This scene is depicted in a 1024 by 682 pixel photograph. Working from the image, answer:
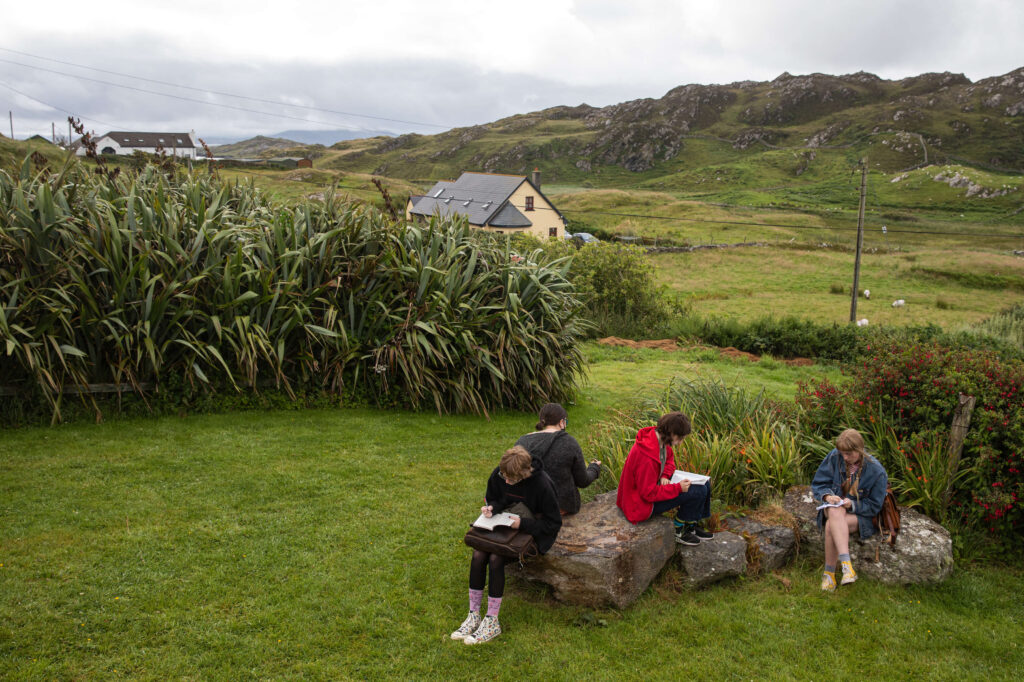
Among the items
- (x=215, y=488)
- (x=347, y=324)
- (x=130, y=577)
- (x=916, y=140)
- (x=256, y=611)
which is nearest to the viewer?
(x=256, y=611)

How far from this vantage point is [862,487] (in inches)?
216

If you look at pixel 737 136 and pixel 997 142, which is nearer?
pixel 997 142

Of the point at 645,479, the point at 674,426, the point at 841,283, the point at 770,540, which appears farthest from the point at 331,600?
the point at 841,283

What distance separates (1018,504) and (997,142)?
472 ft

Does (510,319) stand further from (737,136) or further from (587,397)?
(737,136)

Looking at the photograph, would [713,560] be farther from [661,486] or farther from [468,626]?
[468,626]

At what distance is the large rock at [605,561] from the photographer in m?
4.89

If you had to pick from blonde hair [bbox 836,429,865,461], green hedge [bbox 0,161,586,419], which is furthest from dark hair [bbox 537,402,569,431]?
green hedge [bbox 0,161,586,419]

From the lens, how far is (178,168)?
1142 centimetres

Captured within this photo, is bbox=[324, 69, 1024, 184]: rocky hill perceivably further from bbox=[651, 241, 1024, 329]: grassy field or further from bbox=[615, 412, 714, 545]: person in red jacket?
bbox=[615, 412, 714, 545]: person in red jacket

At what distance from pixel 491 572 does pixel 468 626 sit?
388 mm

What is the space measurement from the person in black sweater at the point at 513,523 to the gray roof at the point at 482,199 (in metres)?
43.2

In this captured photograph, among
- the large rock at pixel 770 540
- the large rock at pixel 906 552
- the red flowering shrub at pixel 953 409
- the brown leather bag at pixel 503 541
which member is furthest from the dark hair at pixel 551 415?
the red flowering shrub at pixel 953 409

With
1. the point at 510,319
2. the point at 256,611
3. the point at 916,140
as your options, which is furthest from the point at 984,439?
the point at 916,140
